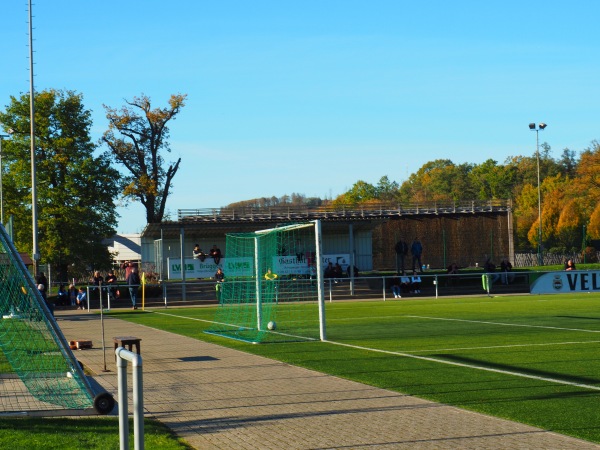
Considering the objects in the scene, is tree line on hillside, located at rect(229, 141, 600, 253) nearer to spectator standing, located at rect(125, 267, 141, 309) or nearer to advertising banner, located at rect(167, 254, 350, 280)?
advertising banner, located at rect(167, 254, 350, 280)

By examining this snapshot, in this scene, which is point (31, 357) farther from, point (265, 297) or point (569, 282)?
point (569, 282)

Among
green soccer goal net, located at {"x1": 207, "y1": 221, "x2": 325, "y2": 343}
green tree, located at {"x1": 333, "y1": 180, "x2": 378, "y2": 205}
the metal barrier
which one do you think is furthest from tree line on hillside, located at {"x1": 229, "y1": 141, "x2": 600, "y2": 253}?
the metal barrier

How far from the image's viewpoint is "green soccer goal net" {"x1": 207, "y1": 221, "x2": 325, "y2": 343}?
21.2m

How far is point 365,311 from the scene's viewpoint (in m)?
32.2

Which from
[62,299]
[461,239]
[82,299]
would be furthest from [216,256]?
[461,239]

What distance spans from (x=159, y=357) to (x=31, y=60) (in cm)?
2982

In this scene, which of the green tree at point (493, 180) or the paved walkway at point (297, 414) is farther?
the green tree at point (493, 180)

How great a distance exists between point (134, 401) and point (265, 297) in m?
19.8

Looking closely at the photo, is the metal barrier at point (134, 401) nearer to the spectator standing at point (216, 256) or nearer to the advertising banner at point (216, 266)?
the advertising banner at point (216, 266)

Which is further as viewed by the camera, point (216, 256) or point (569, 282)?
point (216, 256)

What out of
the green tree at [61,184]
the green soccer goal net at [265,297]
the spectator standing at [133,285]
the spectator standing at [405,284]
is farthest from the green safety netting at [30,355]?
the green tree at [61,184]

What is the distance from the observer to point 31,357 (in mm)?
14703

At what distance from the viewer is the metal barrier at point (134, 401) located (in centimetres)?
539

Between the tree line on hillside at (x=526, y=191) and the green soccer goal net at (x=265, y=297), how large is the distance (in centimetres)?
4516
